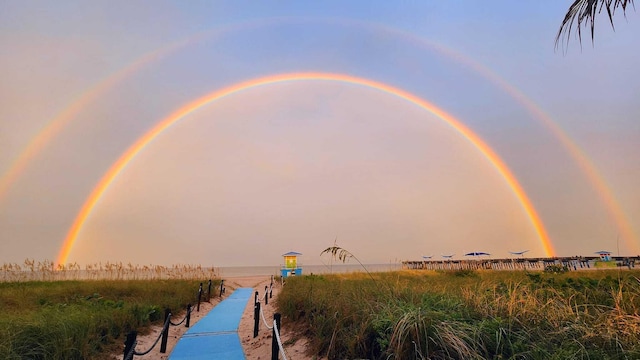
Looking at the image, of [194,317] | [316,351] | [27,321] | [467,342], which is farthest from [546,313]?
[194,317]

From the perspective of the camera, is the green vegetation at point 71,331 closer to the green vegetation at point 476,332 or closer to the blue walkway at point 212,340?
the blue walkway at point 212,340

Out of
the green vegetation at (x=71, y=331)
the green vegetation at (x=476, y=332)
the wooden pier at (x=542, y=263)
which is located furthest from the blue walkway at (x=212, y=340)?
the wooden pier at (x=542, y=263)

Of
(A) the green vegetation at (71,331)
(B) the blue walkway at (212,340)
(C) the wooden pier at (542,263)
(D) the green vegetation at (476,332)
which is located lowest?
(B) the blue walkway at (212,340)

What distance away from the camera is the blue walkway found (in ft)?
23.0

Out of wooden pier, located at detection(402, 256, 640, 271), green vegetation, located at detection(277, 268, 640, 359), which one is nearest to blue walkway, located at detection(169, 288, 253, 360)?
green vegetation, located at detection(277, 268, 640, 359)

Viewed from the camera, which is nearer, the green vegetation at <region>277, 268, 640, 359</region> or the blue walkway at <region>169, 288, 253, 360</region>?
the green vegetation at <region>277, 268, 640, 359</region>

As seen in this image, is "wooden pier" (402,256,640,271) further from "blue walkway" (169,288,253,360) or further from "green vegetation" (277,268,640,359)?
"green vegetation" (277,268,640,359)

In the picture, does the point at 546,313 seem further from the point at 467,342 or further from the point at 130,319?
the point at 130,319

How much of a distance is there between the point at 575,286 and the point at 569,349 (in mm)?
7536

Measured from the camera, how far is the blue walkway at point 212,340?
23.0ft

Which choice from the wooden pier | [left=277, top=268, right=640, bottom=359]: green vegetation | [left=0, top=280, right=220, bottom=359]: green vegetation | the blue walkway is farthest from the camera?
the wooden pier

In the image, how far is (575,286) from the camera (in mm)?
9758

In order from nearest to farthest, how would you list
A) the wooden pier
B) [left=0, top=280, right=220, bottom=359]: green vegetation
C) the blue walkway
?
[left=0, top=280, right=220, bottom=359]: green vegetation < the blue walkway < the wooden pier

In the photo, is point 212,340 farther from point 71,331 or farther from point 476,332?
point 476,332
